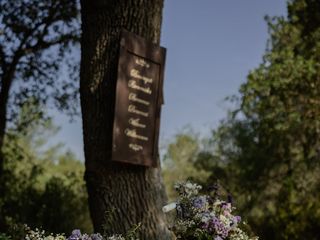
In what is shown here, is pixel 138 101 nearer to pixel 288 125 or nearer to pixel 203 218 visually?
pixel 203 218

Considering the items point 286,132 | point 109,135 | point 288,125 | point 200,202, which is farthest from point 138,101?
point 286,132

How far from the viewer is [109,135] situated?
5.68 metres

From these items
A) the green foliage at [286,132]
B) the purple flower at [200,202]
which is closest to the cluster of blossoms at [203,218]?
the purple flower at [200,202]

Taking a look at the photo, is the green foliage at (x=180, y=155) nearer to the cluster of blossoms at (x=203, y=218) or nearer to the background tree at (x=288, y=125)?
the background tree at (x=288, y=125)

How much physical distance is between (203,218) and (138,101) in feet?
7.16

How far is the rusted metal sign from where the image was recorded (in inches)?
227

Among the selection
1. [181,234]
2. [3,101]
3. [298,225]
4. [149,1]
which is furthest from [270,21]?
[181,234]

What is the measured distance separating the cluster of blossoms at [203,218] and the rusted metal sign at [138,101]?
1316 millimetres

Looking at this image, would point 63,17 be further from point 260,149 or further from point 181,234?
point 260,149

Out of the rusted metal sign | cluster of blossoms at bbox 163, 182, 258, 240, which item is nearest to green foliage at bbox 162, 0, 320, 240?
the rusted metal sign

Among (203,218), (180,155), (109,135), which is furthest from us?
(180,155)

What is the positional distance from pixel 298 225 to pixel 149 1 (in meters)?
10.5

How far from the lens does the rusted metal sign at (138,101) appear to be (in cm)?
577

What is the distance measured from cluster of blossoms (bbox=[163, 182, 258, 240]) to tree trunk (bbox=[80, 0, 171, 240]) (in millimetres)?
1038
